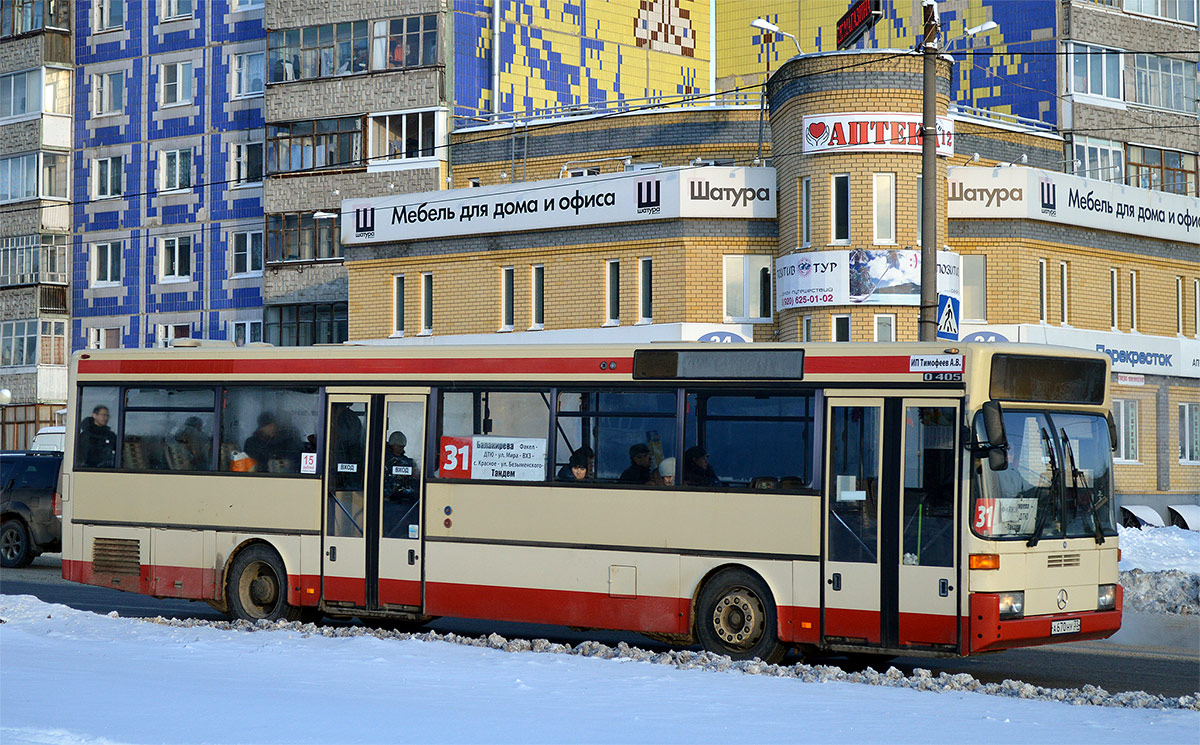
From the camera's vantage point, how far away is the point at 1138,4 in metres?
47.2

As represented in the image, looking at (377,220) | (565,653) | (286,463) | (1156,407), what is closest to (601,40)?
(377,220)

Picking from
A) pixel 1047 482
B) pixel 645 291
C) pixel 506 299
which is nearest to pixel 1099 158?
pixel 645 291

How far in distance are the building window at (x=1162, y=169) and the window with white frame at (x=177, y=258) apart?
31183mm

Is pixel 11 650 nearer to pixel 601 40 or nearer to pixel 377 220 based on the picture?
pixel 377 220

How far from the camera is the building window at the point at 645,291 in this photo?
1496 inches

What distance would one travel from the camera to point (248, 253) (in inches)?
2048

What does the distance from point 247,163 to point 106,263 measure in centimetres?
778

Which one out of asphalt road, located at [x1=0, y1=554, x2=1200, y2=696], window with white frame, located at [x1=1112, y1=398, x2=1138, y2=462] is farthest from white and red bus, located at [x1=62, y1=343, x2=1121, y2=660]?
window with white frame, located at [x1=1112, y1=398, x2=1138, y2=462]

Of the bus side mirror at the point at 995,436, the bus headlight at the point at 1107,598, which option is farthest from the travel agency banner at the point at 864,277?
the bus side mirror at the point at 995,436

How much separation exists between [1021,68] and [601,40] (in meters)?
13.6

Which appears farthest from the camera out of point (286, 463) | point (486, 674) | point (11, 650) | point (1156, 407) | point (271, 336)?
point (271, 336)

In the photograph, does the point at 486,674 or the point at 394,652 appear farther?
the point at 394,652

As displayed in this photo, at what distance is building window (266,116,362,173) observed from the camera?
47.2m

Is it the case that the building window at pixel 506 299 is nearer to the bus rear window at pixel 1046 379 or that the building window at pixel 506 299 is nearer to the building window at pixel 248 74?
the building window at pixel 248 74
